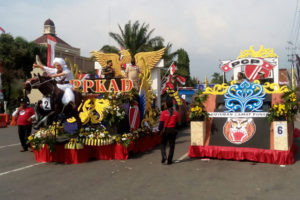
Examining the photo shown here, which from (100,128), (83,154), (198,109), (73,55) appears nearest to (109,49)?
(73,55)

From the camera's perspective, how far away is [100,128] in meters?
8.32

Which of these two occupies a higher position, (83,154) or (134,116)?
(134,116)

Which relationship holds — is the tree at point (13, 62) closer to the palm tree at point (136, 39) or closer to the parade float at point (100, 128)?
the palm tree at point (136, 39)

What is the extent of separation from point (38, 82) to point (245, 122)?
537 cm

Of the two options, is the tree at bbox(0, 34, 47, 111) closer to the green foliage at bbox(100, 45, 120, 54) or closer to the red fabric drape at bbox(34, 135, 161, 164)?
the green foliage at bbox(100, 45, 120, 54)

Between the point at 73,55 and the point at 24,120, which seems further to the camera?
the point at 73,55

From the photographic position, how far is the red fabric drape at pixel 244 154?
23.2 feet

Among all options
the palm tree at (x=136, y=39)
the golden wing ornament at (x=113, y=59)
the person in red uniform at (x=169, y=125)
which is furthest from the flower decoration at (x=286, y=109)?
the palm tree at (x=136, y=39)

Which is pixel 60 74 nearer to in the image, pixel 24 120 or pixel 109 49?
pixel 24 120

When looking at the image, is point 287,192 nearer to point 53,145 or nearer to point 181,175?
point 181,175

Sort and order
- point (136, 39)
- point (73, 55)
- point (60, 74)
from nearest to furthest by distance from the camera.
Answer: point (60, 74), point (136, 39), point (73, 55)

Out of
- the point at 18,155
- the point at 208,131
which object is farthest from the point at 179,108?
the point at 18,155

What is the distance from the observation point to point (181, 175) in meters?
6.41

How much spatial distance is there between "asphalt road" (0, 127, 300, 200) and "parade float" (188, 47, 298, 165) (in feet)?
0.97
